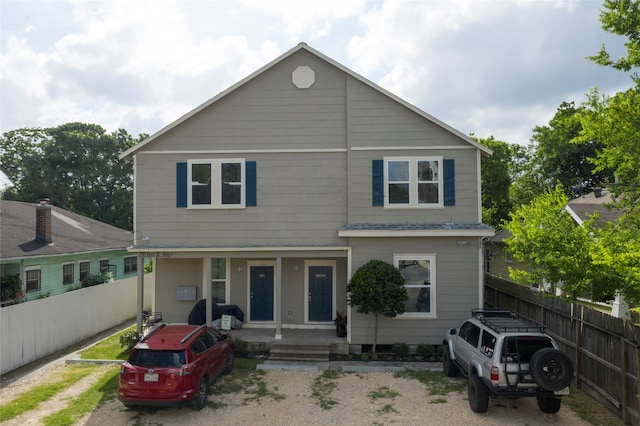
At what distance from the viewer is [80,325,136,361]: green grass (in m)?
12.7

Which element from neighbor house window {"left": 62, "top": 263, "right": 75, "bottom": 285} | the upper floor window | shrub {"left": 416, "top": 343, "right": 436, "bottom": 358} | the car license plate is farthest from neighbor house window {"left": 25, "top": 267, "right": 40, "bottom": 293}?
shrub {"left": 416, "top": 343, "right": 436, "bottom": 358}

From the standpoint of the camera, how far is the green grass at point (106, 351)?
12747 mm

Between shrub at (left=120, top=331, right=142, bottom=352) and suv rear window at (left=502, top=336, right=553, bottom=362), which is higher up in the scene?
suv rear window at (left=502, top=336, right=553, bottom=362)

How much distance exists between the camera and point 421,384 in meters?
10.5

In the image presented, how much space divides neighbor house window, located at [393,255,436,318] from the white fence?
428 inches

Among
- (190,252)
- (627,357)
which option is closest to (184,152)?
(190,252)

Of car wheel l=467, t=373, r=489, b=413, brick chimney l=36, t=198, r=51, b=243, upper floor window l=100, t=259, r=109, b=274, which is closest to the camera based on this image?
car wheel l=467, t=373, r=489, b=413

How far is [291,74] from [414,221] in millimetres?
6225

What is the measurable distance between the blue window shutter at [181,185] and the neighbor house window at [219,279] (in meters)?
2.61

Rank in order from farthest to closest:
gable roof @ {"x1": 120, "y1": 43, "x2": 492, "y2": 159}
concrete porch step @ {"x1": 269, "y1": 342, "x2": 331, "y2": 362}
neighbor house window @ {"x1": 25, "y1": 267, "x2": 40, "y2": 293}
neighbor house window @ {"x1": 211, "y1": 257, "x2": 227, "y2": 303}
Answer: neighbor house window @ {"x1": 25, "y1": 267, "x2": 40, "y2": 293}, neighbor house window @ {"x1": 211, "y1": 257, "x2": 227, "y2": 303}, gable roof @ {"x1": 120, "y1": 43, "x2": 492, "y2": 159}, concrete porch step @ {"x1": 269, "y1": 342, "x2": 331, "y2": 362}

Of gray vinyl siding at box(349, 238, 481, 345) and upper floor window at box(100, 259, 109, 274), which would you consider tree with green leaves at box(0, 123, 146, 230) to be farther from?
gray vinyl siding at box(349, 238, 481, 345)

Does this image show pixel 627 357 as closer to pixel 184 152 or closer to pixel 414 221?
pixel 414 221

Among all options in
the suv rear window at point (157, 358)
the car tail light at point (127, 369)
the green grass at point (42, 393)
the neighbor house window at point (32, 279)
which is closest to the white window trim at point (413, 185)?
the suv rear window at point (157, 358)

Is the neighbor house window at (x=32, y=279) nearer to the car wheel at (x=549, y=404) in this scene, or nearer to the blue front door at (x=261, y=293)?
the blue front door at (x=261, y=293)
